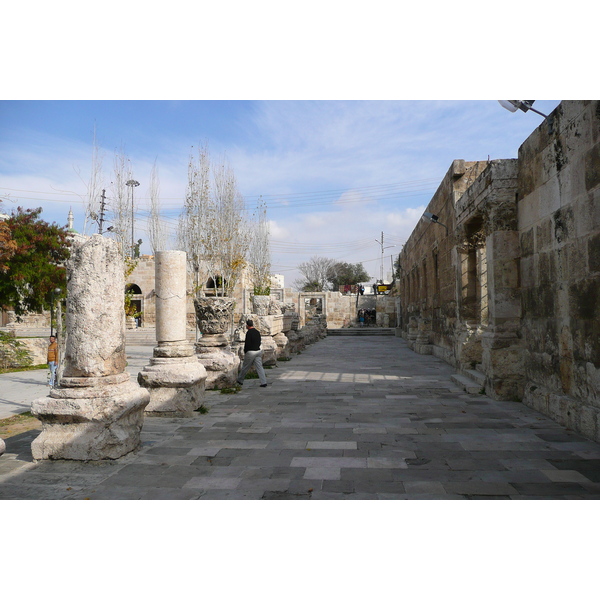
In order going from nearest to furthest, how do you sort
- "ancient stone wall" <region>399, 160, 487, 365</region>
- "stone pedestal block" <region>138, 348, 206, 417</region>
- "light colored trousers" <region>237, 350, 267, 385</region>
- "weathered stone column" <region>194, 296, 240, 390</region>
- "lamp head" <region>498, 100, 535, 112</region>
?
"lamp head" <region>498, 100, 535, 112</region>
"stone pedestal block" <region>138, 348, 206, 417</region>
"weathered stone column" <region>194, 296, 240, 390</region>
"light colored trousers" <region>237, 350, 267, 385</region>
"ancient stone wall" <region>399, 160, 487, 365</region>

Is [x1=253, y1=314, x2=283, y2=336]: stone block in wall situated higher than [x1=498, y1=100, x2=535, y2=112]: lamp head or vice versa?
[x1=498, y1=100, x2=535, y2=112]: lamp head

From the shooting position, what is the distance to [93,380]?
4.59 metres

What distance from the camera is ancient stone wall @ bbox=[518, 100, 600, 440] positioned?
474cm

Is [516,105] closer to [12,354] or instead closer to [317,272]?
[12,354]

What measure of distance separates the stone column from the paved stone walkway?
20 cm

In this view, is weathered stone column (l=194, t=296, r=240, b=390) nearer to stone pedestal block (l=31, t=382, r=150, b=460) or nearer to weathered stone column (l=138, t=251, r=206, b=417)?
weathered stone column (l=138, t=251, r=206, b=417)

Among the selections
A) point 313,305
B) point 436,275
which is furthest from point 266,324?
point 313,305

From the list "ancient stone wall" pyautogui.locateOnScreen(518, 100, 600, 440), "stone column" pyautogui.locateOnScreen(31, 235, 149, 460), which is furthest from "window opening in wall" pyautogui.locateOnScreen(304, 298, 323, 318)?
"stone column" pyautogui.locateOnScreen(31, 235, 149, 460)

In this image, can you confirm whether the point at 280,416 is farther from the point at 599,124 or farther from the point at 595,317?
the point at 599,124

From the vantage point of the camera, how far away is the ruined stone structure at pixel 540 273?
4.83 meters

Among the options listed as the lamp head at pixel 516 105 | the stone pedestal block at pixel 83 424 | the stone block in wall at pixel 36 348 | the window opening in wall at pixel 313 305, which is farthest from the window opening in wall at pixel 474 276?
the window opening in wall at pixel 313 305

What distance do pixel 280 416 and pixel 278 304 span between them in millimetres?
8279

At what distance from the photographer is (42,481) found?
3910mm

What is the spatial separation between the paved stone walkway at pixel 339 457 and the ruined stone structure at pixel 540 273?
1.71ft
